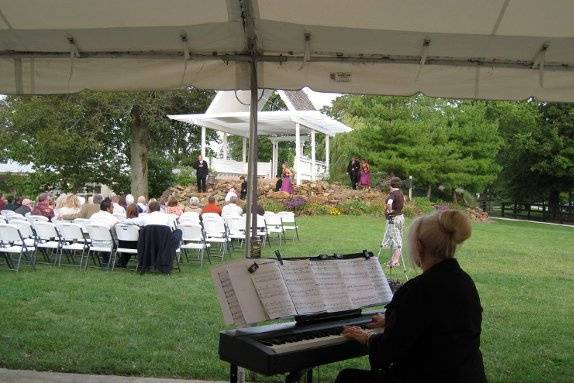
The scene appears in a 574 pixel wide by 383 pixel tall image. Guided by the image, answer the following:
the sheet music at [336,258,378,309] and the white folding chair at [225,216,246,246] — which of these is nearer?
the sheet music at [336,258,378,309]

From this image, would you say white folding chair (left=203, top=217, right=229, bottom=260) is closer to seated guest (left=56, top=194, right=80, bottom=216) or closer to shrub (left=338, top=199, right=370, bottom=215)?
seated guest (left=56, top=194, right=80, bottom=216)

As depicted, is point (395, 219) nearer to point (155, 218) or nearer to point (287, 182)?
point (155, 218)

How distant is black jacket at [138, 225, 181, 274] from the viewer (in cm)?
1136

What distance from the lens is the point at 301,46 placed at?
516cm

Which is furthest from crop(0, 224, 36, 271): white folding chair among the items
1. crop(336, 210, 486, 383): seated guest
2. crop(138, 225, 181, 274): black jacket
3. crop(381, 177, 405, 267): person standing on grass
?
crop(336, 210, 486, 383): seated guest

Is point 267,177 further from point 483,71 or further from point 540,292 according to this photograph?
point 483,71

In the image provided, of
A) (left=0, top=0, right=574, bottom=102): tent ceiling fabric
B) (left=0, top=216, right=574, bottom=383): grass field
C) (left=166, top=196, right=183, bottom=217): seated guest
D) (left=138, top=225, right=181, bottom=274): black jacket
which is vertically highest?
(left=0, top=0, right=574, bottom=102): tent ceiling fabric

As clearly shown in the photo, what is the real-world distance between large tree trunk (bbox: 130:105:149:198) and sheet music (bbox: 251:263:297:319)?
98.1ft

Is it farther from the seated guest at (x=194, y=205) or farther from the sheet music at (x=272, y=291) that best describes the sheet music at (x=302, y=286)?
the seated guest at (x=194, y=205)

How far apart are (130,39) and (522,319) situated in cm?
629

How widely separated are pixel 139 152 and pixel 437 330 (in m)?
31.7

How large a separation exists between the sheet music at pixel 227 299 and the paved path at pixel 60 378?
2082 mm

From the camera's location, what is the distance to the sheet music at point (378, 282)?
14.1 ft

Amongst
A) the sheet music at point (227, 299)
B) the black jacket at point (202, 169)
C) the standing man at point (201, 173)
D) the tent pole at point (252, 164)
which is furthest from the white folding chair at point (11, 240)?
the black jacket at point (202, 169)
